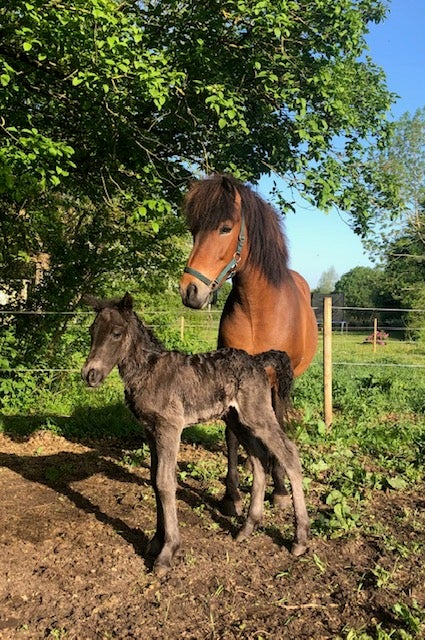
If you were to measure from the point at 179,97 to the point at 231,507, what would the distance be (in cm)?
415

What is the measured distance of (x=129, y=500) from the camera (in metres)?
4.74

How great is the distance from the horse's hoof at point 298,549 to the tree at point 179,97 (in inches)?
127

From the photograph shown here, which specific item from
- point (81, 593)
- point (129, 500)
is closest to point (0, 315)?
point (129, 500)

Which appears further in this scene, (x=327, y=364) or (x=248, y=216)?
(x=327, y=364)

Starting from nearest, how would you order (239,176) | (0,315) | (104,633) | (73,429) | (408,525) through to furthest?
(104,633) < (408,525) < (239,176) < (73,429) < (0,315)

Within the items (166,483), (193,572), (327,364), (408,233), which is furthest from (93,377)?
(408,233)

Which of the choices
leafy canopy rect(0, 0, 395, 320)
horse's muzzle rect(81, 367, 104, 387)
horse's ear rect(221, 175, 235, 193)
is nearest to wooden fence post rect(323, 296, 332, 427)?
leafy canopy rect(0, 0, 395, 320)

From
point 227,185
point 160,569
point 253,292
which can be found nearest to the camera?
point 160,569

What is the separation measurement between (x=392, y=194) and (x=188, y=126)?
2519 millimetres

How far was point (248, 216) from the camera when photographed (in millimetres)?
4328

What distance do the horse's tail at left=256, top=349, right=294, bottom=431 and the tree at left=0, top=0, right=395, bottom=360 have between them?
192 centimetres

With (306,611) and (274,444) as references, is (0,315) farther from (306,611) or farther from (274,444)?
(306,611)

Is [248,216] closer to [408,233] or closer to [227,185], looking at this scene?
[227,185]

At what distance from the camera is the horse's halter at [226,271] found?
3.84m
